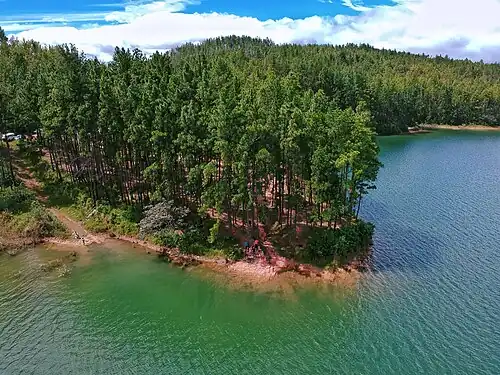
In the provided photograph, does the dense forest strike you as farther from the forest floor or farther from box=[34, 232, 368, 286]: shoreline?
box=[34, 232, 368, 286]: shoreline

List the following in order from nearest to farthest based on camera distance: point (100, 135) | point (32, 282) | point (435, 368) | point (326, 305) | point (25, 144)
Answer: point (435, 368)
point (326, 305)
point (32, 282)
point (100, 135)
point (25, 144)

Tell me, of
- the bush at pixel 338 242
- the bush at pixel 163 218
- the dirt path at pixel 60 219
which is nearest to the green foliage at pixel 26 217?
the dirt path at pixel 60 219

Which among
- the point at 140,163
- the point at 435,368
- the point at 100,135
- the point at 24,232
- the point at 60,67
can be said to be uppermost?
the point at 60,67

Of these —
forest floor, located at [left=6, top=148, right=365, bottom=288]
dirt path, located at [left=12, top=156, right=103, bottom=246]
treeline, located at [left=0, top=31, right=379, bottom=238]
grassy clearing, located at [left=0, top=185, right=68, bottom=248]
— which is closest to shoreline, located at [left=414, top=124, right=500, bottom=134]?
treeline, located at [left=0, top=31, right=379, bottom=238]

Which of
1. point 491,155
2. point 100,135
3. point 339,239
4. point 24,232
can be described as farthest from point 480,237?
point 491,155

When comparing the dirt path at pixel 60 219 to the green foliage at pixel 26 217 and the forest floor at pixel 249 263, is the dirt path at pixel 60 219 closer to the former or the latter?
the forest floor at pixel 249 263

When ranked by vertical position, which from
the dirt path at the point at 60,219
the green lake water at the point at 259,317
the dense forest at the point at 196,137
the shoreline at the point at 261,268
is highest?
the dense forest at the point at 196,137

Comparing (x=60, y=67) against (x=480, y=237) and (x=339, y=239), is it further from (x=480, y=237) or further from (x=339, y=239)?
(x=480, y=237)
